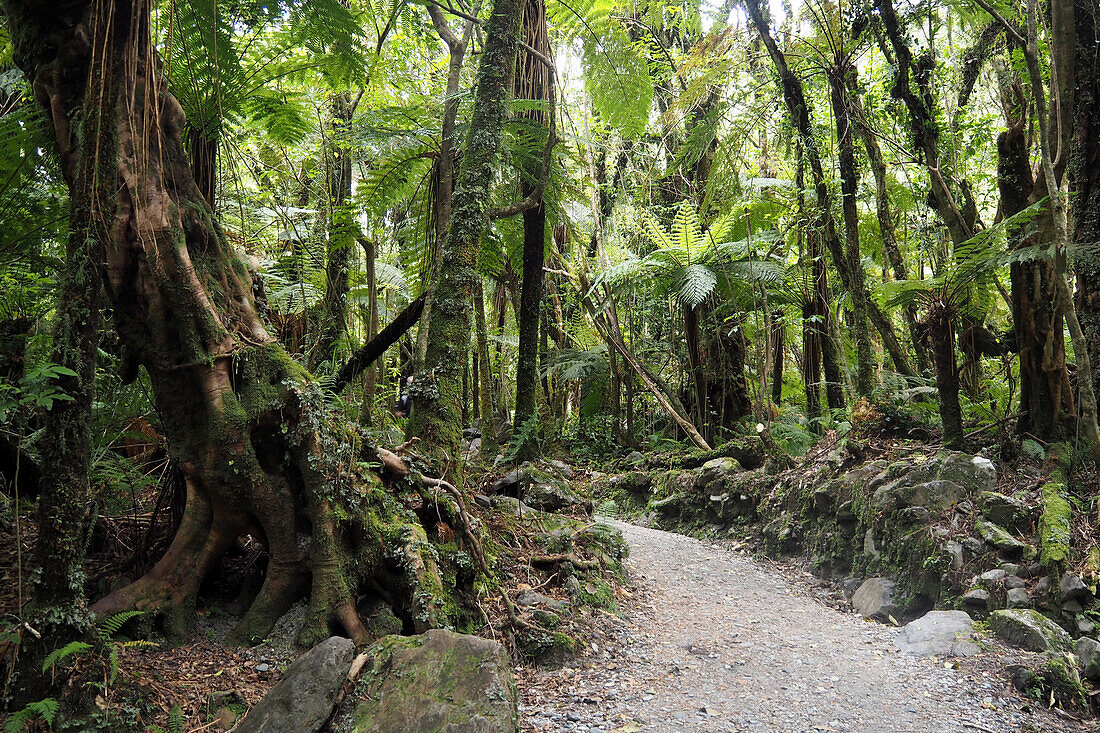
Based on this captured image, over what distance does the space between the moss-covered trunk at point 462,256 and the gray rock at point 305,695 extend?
134cm

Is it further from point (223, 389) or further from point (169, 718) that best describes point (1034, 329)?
point (169, 718)

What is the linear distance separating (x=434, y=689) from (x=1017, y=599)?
10.5 ft

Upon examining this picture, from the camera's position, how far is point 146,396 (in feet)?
13.1

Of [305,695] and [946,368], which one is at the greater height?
[946,368]

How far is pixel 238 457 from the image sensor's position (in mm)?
3211

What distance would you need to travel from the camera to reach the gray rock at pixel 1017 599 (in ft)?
11.7

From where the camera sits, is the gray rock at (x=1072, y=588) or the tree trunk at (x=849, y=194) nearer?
the gray rock at (x=1072, y=588)

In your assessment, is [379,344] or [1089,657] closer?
[1089,657]

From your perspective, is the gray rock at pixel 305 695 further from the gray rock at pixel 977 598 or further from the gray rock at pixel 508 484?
the gray rock at pixel 977 598

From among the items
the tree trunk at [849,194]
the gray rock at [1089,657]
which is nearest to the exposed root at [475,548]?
the gray rock at [1089,657]

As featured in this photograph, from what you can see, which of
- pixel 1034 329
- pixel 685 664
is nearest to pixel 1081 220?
pixel 1034 329

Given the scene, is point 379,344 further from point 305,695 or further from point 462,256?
point 305,695

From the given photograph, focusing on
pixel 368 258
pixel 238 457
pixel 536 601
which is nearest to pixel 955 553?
pixel 536 601

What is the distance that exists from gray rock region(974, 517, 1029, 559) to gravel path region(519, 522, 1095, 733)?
82cm
